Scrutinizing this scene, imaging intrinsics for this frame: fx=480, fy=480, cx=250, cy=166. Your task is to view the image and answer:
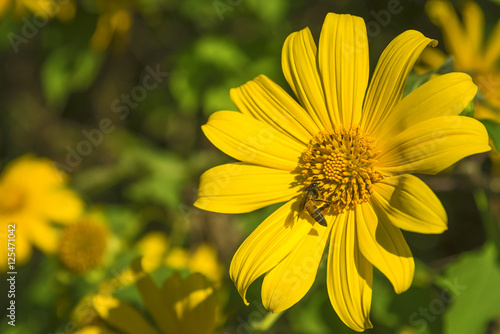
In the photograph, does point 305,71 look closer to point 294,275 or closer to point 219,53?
point 294,275

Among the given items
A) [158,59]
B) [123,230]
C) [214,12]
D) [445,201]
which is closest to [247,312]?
[123,230]

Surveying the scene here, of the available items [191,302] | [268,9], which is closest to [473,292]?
[191,302]

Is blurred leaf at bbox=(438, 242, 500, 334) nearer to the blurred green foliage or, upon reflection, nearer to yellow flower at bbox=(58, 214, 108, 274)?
the blurred green foliage

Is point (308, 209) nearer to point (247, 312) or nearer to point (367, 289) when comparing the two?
point (367, 289)

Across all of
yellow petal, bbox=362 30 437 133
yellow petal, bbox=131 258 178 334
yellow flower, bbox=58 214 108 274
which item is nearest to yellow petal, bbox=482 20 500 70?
yellow petal, bbox=362 30 437 133

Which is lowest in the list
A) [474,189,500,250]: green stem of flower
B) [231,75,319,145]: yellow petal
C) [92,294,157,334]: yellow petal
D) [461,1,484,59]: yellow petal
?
[92,294,157,334]: yellow petal

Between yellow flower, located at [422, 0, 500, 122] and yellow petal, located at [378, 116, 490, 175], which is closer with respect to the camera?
yellow petal, located at [378, 116, 490, 175]
